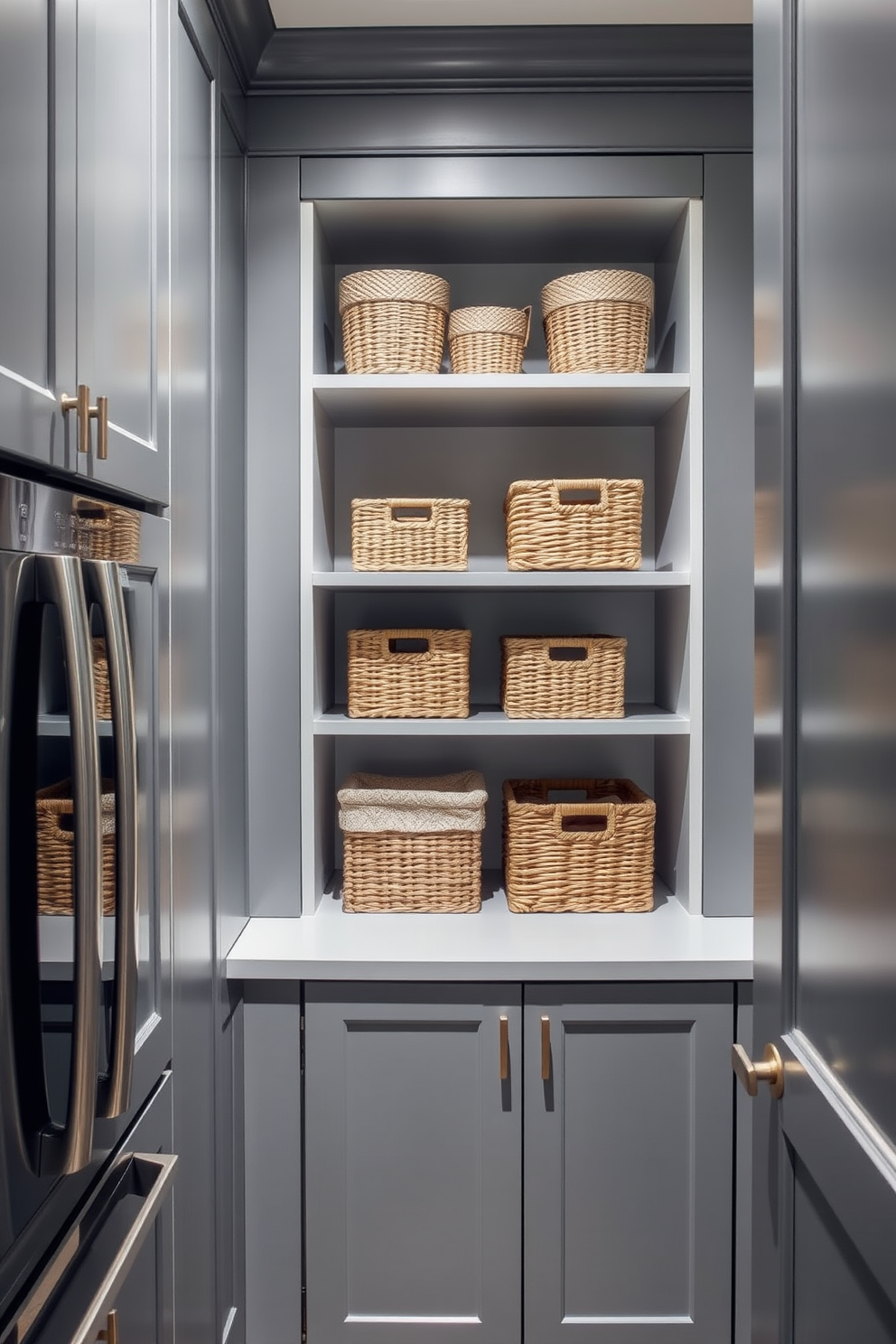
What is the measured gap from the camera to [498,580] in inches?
76.6

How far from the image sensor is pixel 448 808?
2.01m

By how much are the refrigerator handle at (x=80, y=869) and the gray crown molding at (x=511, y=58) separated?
4.62ft

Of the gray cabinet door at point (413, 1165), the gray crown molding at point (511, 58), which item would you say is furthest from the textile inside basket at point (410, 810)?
the gray crown molding at point (511, 58)

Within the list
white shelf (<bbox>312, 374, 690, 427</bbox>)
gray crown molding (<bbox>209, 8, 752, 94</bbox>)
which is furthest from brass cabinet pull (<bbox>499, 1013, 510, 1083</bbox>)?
gray crown molding (<bbox>209, 8, 752, 94</bbox>)

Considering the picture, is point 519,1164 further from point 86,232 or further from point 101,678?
point 86,232

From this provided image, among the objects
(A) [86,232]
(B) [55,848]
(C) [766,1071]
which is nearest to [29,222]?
(A) [86,232]

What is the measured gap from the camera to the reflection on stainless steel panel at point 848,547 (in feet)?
2.58

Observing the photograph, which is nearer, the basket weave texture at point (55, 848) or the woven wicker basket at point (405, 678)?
the basket weave texture at point (55, 848)

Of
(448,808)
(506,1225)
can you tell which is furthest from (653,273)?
(506,1225)

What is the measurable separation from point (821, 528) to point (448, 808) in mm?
1214

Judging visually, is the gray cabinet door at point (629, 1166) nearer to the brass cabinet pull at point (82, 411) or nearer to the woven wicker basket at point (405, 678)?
the woven wicker basket at point (405, 678)

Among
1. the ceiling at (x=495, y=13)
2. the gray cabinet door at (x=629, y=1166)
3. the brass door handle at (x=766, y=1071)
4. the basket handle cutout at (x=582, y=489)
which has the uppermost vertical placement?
the ceiling at (x=495, y=13)

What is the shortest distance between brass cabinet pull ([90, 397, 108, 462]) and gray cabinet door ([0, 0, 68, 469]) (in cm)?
8

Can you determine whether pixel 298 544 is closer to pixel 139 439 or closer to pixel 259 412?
pixel 259 412
